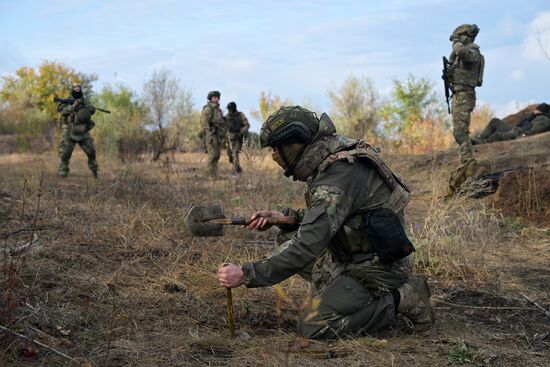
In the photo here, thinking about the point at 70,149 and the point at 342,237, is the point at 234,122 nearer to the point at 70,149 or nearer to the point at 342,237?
the point at 70,149

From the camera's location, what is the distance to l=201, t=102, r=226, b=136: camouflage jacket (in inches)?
560

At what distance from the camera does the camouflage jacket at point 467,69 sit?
10.1 m

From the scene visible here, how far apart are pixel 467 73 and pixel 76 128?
25.5 ft

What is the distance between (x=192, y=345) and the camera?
3.34 metres

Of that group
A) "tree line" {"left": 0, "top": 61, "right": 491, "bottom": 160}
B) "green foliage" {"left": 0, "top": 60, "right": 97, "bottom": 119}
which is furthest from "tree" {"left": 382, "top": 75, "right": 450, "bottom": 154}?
"green foliage" {"left": 0, "top": 60, "right": 97, "bottom": 119}

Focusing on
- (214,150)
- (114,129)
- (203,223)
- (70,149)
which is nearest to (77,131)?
(70,149)

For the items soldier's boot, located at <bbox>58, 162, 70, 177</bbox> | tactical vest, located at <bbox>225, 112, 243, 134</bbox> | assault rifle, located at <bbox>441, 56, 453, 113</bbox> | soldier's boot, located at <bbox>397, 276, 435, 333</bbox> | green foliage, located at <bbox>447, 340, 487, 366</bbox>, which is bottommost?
green foliage, located at <bbox>447, 340, 487, 366</bbox>

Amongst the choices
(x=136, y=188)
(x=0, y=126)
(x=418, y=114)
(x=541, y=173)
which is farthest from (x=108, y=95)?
(x=541, y=173)

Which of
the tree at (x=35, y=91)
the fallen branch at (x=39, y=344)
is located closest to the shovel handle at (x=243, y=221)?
the fallen branch at (x=39, y=344)

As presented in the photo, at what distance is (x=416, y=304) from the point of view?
12.1ft

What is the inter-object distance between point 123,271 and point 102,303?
0.85 meters

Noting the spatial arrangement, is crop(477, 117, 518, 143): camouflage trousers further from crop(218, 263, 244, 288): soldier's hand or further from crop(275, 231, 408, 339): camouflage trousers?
crop(218, 263, 244, 288): soldier's hand

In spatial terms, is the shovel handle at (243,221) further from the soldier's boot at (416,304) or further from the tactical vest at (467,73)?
the tactical vest at (467,73)

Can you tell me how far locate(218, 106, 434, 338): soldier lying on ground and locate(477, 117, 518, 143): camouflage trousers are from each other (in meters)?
10.9
